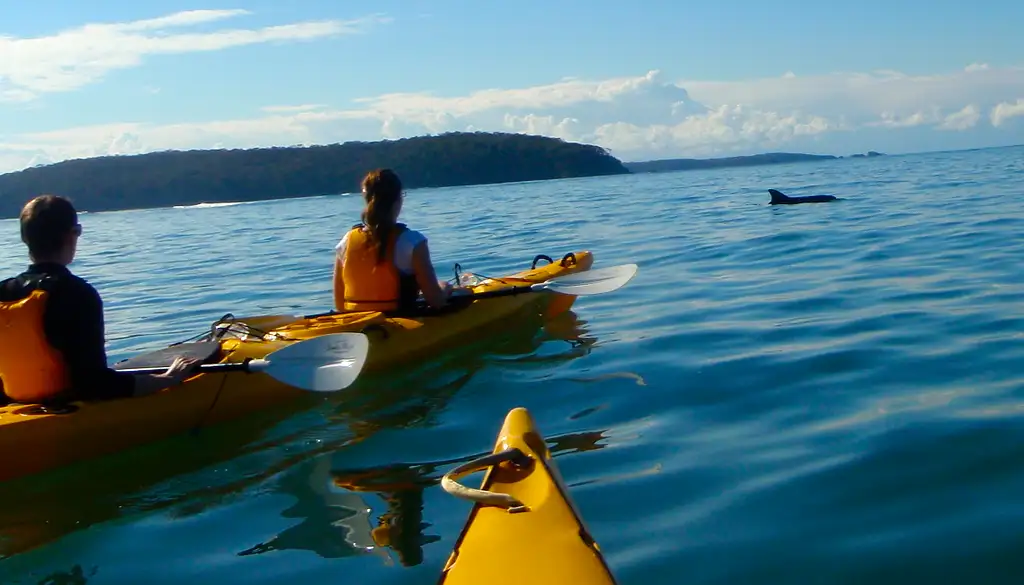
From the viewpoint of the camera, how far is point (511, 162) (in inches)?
3093

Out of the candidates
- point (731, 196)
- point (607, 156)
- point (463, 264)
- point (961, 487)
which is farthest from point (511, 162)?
point (961, 487)

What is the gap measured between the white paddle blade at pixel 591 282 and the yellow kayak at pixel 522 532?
14.3 ft

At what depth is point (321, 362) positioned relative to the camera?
564 cm

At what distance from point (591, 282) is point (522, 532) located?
17.5ft

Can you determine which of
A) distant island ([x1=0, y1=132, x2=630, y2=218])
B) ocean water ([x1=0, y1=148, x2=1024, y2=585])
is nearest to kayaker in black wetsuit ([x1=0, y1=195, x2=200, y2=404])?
ocean water ([x1=0, y1=148, x2=1024, y2=585])

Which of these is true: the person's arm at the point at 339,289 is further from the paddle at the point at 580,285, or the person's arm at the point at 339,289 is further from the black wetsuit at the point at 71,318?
the black wetsuit at the point at 71,318

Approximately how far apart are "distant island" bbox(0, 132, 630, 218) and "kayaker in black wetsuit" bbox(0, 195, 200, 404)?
2428 inches

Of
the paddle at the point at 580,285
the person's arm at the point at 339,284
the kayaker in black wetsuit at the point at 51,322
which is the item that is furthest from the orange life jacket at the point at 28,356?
the paddle at the point at 580,285

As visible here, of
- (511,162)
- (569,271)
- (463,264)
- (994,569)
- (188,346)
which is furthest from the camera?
(511,162)

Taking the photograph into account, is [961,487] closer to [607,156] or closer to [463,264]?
[463,264]

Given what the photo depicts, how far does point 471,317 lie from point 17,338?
336 centimetres

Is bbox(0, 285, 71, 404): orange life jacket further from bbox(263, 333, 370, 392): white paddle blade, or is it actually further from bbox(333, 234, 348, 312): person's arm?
bbox(333, 234, 348, 312): person's arm

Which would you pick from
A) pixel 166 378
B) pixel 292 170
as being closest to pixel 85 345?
pixel 166 378

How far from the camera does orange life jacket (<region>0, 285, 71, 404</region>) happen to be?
466cm
